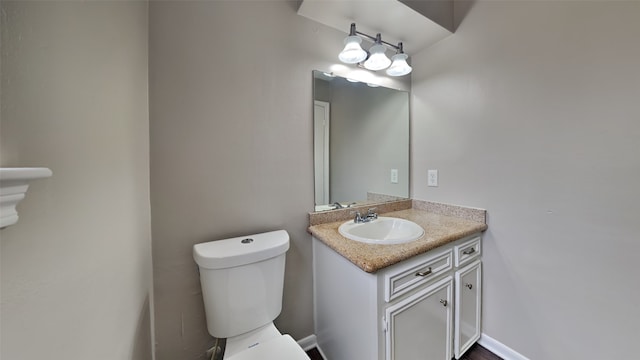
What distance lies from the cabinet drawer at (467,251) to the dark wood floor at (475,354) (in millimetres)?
594

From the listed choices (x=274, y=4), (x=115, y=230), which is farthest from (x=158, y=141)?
(x=274, y=4)

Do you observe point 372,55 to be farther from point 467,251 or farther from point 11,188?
point 11,188

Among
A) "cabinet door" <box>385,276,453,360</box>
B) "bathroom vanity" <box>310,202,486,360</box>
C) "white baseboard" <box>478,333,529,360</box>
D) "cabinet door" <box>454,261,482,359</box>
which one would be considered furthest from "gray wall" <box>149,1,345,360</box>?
"white baseboard" <box>478,333,529,360</box>

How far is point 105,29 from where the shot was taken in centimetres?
63

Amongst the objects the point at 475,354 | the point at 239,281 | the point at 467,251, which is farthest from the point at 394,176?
the point at 239,281

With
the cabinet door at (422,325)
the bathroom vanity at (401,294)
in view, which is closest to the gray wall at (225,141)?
the bathroom vanity at (401,294)

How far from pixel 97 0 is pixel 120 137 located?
1.21 ft

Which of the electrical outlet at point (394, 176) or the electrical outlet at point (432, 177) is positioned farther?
the electrical outlet at point (394, 176)

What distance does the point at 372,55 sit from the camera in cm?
144

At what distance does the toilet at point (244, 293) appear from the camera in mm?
990

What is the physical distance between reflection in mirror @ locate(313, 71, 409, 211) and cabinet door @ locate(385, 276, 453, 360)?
713 mm

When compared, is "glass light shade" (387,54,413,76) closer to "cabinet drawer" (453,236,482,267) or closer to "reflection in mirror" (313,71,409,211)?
"reflection in mirror" (313,71,409,211)

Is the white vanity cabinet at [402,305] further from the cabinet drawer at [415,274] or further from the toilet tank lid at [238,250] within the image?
the toilet tank lid at [238,250]

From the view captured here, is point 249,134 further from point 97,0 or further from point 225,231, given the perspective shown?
point 97,0
